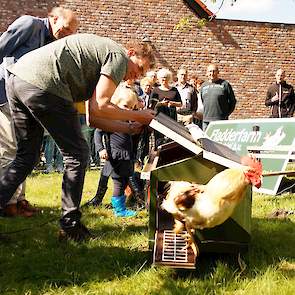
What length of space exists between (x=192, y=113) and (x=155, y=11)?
6605 millimetres

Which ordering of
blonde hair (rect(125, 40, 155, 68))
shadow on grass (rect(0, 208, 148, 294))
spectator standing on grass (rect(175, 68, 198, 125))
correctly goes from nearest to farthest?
shadow on grass (rect(0, 208, 148, 294)) → blonde hair (rect(125, 40, 155, 68)) → spectator standing on grass (rect(175, 68, 198, 125))

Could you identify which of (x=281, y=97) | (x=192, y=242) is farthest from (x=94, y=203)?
(x=281, y=97)

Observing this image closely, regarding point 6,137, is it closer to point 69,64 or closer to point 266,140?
point 69,64

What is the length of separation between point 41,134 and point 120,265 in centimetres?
120

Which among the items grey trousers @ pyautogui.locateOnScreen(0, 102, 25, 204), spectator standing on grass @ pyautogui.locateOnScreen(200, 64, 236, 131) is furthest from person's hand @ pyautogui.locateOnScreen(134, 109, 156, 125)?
spectator standing on grass @ pyautogui.locateOnScreen(200, 64, 236, 131)

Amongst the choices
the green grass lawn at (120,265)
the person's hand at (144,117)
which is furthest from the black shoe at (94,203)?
the person's hand at (144,117)

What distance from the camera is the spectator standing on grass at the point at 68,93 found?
3.21m

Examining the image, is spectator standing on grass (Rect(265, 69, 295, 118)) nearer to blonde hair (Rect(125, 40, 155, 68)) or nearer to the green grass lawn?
the green grass lawn

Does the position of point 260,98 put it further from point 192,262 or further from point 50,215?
point 192,262

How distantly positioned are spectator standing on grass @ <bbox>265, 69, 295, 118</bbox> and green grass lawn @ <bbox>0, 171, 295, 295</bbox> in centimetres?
594

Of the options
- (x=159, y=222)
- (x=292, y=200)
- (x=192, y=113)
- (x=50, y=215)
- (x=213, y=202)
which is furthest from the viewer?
(x=192, y=113)

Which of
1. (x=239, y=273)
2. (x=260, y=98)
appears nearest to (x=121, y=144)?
(x=239, y=273)

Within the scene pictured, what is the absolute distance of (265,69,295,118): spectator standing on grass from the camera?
1005cm

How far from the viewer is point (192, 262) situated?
9.46 feet
